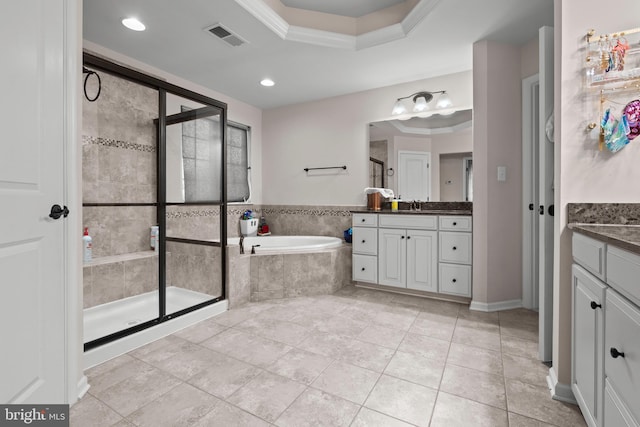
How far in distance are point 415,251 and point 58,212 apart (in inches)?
107

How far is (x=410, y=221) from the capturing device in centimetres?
303

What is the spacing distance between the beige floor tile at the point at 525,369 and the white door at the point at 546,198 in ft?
0.28

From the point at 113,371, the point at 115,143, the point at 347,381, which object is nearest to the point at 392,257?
the point at 347,381

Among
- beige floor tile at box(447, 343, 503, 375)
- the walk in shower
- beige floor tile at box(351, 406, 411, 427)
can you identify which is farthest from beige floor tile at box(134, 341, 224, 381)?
beige floor tile at box(447, 343, 503, 375)

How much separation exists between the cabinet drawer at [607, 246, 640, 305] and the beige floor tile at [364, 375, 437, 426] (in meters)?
0.91

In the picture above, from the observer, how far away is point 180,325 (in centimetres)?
229

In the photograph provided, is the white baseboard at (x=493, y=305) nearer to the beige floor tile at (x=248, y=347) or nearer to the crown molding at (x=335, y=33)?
the beige floor tile at (x=248, y=347)

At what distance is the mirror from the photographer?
3164mm

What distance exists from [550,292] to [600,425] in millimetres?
809

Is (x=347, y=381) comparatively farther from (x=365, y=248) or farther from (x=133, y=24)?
(x=133, y=24)

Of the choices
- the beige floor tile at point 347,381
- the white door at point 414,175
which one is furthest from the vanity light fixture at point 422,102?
the beige floor tile at point 347,381

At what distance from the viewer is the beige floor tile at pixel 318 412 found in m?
1.30

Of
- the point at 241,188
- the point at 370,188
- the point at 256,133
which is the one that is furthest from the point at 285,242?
the point at 256,133

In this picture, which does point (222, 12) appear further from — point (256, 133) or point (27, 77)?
point (256, 133)
